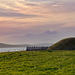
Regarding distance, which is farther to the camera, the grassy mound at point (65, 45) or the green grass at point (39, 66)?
the grassy mound at point (65, 45)

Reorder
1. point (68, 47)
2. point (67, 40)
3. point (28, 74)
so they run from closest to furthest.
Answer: point (28, 74) → point (68, 47) → point (67, 40)

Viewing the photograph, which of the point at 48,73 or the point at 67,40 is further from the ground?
the point at 67,40

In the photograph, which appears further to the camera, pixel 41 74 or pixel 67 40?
pixel 67 40

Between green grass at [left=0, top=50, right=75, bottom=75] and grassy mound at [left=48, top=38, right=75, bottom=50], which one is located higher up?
grassy mound at [left=48, top=38, right=75, bottom=50]

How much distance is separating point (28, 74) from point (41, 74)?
151 cm

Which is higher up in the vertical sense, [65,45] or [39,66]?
[65,45]

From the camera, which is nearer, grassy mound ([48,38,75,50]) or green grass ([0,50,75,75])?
green grass ([0,50,75,75])

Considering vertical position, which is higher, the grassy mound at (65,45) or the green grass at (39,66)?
the grassy mound at (65,45)

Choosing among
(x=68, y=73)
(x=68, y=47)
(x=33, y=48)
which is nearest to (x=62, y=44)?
(x=68, y=47)

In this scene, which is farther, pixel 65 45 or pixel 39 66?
pixel 65 45

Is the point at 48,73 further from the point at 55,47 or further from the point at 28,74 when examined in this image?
the point at 55,47

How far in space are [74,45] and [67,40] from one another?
16.9ft

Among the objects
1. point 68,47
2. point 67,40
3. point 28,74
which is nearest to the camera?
point 28,74

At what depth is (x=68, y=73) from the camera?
18.5 metres
